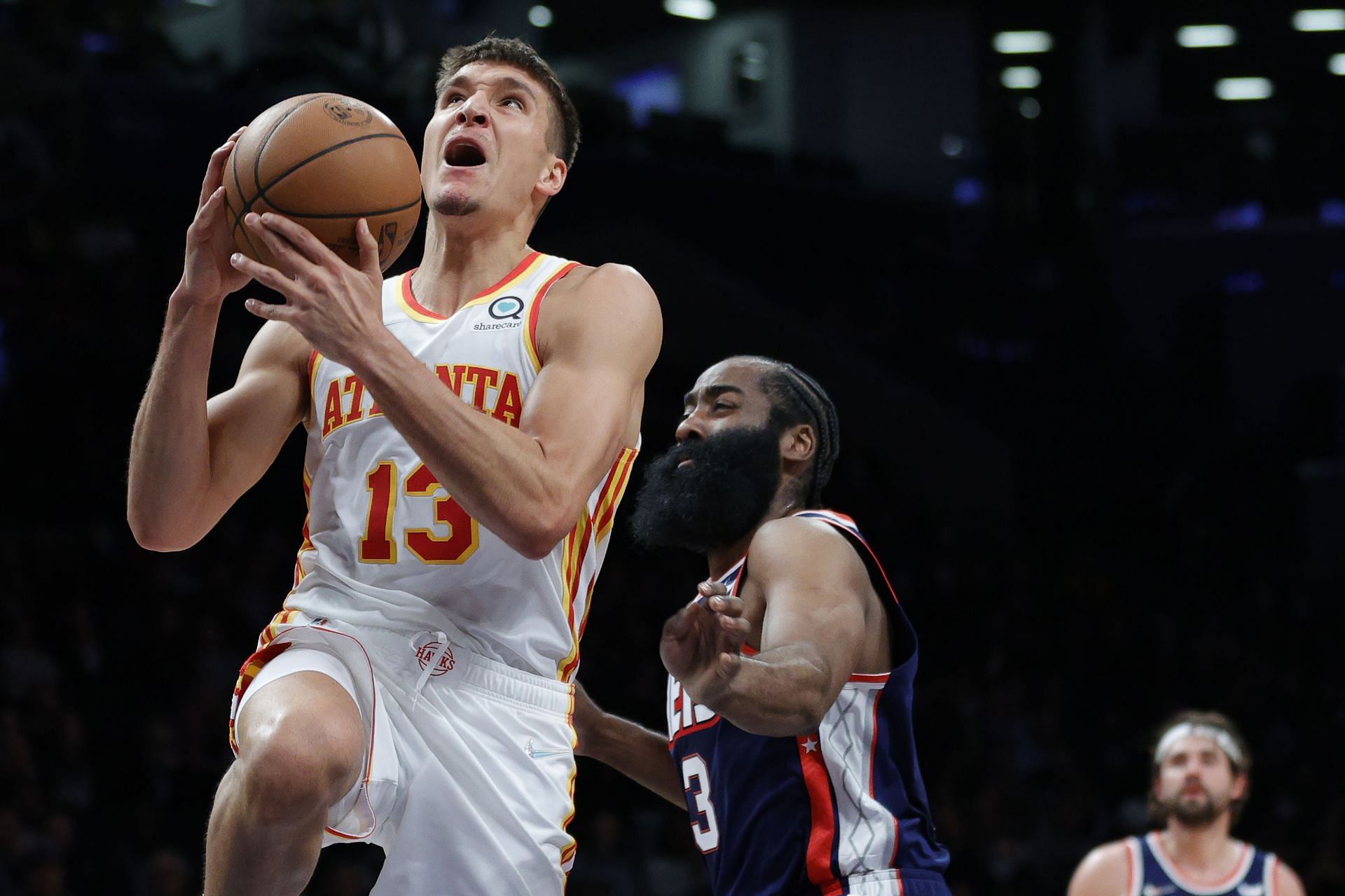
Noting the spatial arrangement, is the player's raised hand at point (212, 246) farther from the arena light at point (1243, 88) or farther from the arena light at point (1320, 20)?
the arena light at point (1243, 88)

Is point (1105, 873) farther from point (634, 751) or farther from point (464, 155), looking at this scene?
point (464, 155)

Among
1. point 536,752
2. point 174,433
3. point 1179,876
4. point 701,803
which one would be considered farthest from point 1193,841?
point 174,433

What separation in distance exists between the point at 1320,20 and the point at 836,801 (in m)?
18.8

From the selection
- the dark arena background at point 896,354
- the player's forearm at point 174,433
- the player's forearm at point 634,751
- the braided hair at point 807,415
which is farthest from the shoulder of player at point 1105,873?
the player's forearm at point 174,433

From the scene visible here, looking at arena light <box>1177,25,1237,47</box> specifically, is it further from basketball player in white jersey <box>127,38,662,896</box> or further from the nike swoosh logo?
the nike swoosh logo

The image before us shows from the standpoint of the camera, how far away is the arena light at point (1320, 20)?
18.8 m

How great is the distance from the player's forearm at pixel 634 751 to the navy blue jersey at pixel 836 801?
1.17 ft

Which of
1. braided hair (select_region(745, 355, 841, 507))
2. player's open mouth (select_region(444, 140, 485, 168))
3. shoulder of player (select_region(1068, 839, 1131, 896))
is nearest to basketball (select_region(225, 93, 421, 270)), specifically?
player's open mouth (select_region(444, 140, 485, 168))

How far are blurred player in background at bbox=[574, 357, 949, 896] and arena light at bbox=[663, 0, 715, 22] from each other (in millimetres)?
18511

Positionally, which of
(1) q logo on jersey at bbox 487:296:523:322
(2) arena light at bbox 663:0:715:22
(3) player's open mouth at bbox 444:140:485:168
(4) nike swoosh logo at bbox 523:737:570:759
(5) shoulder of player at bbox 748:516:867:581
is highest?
(2) arena light at bbox 663:0:715:22

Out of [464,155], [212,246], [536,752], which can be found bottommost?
[536,752]

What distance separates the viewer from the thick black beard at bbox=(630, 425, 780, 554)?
3.73 m

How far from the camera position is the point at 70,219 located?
11.2 m

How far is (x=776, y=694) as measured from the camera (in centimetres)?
281
